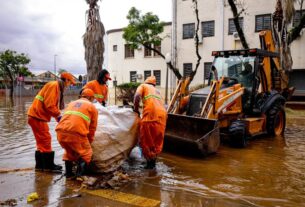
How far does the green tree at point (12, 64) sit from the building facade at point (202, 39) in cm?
1579

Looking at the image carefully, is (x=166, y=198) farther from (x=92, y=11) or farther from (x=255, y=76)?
(x=92, y=11)

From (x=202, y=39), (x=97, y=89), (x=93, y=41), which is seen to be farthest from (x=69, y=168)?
(x=202, y=39)

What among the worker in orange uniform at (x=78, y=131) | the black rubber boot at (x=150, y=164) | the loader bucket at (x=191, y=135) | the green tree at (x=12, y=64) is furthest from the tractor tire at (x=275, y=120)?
the green tree at (x=12, y=64)

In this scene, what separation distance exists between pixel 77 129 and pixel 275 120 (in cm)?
660

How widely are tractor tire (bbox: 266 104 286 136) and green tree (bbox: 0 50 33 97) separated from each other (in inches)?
1335

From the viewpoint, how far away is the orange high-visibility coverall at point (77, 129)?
4.76 meters

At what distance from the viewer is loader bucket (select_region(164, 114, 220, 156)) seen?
6672mm

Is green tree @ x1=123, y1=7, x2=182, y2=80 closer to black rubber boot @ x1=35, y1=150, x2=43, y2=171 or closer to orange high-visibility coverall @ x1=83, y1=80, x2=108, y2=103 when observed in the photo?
orange high-visibility coverall @ x1=83, y1=80, x2=108, y2=103

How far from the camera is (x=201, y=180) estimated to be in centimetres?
536

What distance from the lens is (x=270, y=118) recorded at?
928cm

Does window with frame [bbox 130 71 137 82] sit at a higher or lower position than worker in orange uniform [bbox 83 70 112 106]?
higher

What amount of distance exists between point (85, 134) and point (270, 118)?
6.18 metres

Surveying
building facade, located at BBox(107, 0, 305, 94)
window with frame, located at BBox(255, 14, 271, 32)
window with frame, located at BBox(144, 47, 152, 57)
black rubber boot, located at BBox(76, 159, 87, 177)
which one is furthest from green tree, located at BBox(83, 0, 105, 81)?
window with frame, located at BBox(144, 47, 152, 57)

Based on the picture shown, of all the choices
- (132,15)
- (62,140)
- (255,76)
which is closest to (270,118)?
(255,76)
